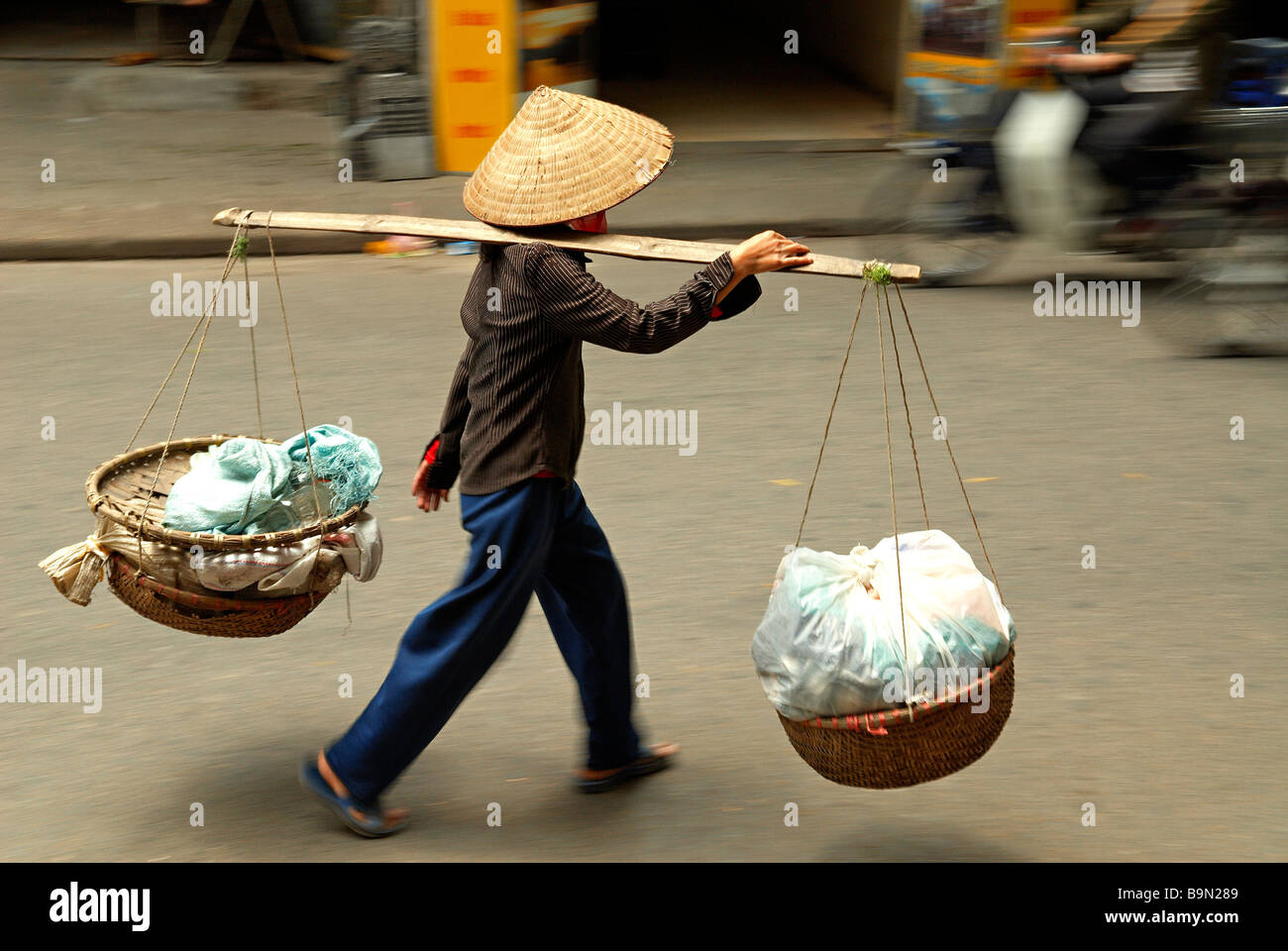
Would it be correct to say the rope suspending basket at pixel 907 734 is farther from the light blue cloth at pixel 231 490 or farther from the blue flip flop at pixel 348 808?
the light blue cloth at pixel 231 490

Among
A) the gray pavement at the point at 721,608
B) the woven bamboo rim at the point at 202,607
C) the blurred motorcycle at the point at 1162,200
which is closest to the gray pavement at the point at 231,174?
the blurred motorcycle at the point at 1162,200

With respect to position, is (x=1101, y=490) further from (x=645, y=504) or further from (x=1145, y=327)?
(x=1145, y=327)

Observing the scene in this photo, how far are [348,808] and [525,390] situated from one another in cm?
110

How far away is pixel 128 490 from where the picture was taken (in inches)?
153

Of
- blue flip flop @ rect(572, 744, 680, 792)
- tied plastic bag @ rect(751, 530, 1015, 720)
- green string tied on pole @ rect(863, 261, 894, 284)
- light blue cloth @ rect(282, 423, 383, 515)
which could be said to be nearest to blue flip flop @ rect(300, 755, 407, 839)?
blue flip flop @ rect(572, 744, 680, 792)

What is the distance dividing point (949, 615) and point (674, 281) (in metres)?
5.50

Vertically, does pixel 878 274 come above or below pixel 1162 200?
above

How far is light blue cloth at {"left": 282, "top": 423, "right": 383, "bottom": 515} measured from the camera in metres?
3.79

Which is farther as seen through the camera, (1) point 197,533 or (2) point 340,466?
(2) point 340,466

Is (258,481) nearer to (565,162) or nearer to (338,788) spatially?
(338,788)

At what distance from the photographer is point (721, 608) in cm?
492

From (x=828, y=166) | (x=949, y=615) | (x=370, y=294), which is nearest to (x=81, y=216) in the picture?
(x=370, y=294)

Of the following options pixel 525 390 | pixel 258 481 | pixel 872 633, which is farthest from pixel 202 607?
pixel 872 633

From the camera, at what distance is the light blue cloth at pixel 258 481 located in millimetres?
3523
